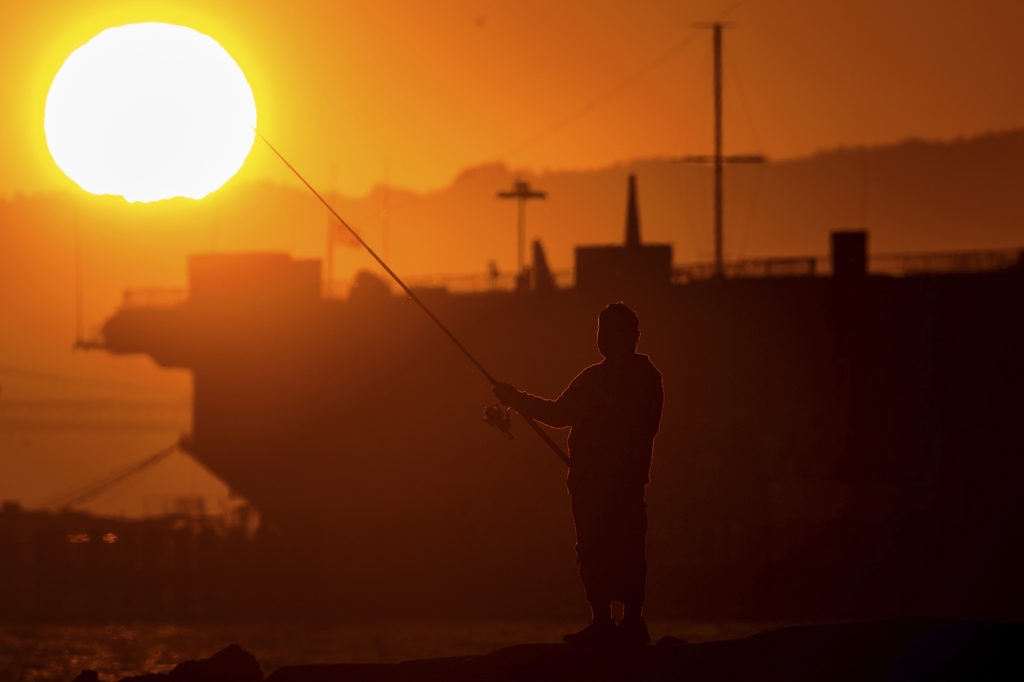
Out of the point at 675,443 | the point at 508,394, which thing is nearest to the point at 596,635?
the point at 508,394

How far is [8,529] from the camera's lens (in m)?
97.4

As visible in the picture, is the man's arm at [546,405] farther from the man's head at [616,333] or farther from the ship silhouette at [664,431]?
the ship silhouette at [664,431]

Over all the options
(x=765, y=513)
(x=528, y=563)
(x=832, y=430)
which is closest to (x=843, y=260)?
(x=832, y=430)

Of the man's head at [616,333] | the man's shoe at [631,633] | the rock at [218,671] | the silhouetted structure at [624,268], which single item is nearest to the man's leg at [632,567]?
the man's shoe at [631,633]

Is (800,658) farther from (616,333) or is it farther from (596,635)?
(616,333)

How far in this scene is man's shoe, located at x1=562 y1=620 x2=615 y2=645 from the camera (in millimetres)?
10539

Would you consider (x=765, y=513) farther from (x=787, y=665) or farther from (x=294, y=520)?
(x=787, y=665)

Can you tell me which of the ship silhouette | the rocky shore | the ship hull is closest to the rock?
the rocky shore

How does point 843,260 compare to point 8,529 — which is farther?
point 8,529

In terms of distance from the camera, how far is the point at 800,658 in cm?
1000

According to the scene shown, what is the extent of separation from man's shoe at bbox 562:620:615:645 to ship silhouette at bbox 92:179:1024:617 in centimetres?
4441

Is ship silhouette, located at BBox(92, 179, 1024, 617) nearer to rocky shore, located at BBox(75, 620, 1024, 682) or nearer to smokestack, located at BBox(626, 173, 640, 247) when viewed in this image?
smokestack, located at BBox(626, 173, 640, 247)

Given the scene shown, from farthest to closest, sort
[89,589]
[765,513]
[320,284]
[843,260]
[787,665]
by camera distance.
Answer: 1. [89,589]
2. [320,284]
3. [765,513]
4. [843,260]
5. [787,665]

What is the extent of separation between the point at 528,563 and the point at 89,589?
30088 millimetres
